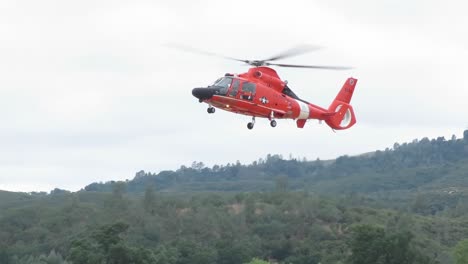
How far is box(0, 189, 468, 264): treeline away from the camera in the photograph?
151375 millimetres

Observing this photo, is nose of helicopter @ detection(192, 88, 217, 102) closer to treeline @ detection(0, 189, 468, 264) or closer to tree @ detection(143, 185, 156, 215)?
treeline @ detection(0, 189, 468, 264)

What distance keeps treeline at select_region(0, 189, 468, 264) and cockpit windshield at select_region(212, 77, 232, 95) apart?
7521 centimetres

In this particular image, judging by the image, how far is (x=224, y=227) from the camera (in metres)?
172

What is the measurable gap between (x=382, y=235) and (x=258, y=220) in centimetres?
7770

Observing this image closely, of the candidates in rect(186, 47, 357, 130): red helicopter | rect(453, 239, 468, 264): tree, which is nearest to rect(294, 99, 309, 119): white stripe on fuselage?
rect(186, 47, 357, 130): red helicopter

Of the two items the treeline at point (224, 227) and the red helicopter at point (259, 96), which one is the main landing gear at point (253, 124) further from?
the treeline at point (224, 227)

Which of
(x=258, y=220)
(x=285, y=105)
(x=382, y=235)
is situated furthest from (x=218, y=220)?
(x=285, y=105)

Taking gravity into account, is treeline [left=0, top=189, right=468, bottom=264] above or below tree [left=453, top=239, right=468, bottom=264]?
above

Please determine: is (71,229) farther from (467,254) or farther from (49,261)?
(467,254)

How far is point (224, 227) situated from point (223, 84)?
115 metres

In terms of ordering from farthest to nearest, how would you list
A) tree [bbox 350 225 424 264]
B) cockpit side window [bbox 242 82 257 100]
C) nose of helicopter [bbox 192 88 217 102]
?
tree [bbox 350 225 424 264] → cockpit side window [bbox 242 82 257 100] → nose of helicopter [bbox 192 88 217 102]

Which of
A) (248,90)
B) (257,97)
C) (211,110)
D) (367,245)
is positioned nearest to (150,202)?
(367,245)

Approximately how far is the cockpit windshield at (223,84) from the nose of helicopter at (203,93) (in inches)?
26.1

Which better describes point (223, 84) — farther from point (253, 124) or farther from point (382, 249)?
point (382, 249)
